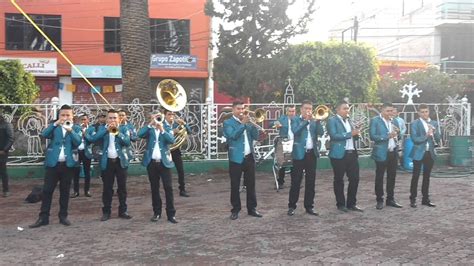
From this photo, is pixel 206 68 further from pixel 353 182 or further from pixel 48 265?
pixel 48 265

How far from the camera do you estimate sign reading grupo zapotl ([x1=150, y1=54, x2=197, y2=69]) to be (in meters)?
26.0

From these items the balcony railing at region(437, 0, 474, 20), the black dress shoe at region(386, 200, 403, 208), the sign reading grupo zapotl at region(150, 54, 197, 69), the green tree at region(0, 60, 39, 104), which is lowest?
the black dress shoe at region(386, 200, 403, 208)

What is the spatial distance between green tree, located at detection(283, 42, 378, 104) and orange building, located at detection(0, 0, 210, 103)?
34.1ft

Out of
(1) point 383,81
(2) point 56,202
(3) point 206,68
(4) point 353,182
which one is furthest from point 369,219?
(3) point 206,68

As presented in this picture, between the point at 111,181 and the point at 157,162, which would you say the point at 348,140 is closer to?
the point at 157,162

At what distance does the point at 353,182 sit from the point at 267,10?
34.1ft

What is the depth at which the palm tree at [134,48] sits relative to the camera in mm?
12766

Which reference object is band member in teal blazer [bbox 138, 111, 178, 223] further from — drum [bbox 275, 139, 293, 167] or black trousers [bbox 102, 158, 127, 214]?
drum [bbox 275, 139, 293, 167]

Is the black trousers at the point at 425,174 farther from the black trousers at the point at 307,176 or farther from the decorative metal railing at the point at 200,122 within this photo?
the decorative metal railing at the point at 200,122

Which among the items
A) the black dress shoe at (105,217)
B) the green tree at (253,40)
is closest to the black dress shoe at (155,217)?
the black dress shoe at (105,217)

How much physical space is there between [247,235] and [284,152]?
328 centimetres

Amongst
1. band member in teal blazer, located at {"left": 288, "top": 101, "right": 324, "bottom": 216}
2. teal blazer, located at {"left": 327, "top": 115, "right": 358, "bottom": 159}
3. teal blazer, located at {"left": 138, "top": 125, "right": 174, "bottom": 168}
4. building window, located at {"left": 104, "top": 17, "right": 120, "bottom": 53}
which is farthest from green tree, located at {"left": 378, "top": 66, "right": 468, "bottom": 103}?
building window, located at {"left": 104, "top": 17, "right": 120, "bottom": 53}

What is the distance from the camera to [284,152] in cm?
968

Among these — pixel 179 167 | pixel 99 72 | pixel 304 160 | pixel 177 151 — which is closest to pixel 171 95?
pixel 177 151
